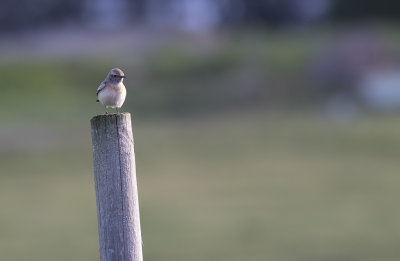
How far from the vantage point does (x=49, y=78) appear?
36.7 metres

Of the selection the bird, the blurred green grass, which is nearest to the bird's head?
the bird

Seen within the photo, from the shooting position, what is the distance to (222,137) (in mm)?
25922

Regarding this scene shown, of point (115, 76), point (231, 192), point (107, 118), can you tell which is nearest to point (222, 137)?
point (231, 192)

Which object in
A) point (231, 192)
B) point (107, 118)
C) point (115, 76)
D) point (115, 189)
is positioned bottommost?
point (115, 189)

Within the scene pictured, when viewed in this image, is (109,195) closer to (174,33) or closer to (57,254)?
(57,254)

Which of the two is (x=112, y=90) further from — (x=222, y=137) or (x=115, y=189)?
(x=222, y=137)

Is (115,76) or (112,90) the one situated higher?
(115,76)

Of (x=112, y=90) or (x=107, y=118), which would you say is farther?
(x=112, y=90)

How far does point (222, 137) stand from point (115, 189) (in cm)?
2218

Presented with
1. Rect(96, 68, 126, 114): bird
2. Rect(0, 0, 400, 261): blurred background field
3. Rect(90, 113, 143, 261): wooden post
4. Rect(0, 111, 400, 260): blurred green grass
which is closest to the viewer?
Rect(90, 113, 143, 261): wooden post

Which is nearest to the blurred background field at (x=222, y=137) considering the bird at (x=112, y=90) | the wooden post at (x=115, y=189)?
the bird at (x=112, y=90)

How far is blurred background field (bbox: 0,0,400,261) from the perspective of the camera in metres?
14.1

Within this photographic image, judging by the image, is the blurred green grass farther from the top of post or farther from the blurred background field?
the top of post

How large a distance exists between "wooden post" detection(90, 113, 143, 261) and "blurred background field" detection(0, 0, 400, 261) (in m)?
8.77
